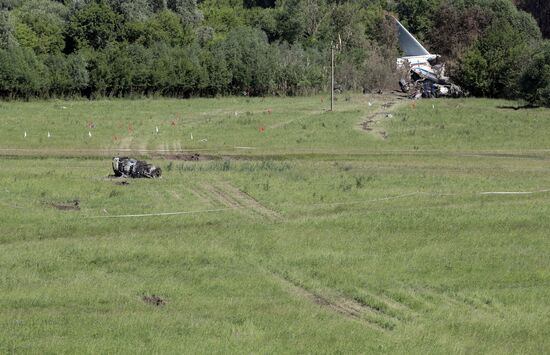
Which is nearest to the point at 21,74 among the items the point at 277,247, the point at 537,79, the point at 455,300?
the point at 537,79

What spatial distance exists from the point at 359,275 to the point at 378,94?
292ft

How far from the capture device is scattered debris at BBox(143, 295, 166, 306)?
26406mm

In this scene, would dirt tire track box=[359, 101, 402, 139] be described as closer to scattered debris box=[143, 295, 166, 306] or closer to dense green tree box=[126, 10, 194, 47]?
dense green tree box=[126, 10, 194, 47]

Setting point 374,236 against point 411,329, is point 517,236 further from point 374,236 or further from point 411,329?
point 411,329

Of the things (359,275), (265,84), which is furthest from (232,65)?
(359,275)

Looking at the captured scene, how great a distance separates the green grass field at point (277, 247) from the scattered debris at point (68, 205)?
22 cm

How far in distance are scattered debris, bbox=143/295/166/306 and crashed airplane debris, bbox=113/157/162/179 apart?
68.8ft

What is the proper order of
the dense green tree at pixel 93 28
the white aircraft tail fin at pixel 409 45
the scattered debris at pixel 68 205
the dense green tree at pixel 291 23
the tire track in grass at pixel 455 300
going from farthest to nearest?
the white aircraft tail fin at pixel 409 45, the dense green tree at pixel 291 23, the dense green tree at pixel 93 28, the scattered debris at pixel 68 205, the tire track in grass at pixel 455 300

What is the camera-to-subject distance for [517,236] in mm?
36281

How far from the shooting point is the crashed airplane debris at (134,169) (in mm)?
47469

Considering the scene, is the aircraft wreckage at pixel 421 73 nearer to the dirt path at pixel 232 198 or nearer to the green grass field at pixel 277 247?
the green grass field at pixel 277 247

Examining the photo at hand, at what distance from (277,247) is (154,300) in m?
8.07

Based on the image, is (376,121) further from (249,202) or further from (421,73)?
(421,73)

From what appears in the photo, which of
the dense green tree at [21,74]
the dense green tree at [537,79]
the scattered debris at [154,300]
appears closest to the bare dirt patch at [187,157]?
the scattered debris at [154,300]
